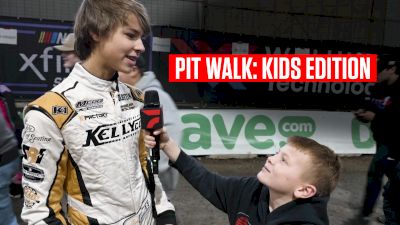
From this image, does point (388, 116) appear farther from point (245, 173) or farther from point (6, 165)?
point (6, 165)

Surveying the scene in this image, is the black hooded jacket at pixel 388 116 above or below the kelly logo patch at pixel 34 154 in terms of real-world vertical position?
below

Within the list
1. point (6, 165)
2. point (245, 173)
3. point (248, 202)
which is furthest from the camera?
point (245, 173)

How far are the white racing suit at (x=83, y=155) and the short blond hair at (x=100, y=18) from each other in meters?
0.12

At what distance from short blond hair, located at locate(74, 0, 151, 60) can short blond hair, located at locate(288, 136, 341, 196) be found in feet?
3.01

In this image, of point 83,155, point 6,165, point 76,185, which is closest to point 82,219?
point 76,185

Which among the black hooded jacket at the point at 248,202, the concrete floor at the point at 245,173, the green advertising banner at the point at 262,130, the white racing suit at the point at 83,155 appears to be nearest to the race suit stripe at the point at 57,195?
the white racing suit at the point at 83,155

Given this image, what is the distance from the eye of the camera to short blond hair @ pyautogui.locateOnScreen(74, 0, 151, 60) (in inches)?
62.1

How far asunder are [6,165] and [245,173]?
425 cm

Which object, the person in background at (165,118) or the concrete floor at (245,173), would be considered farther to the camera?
the concrete floor at (245,173)

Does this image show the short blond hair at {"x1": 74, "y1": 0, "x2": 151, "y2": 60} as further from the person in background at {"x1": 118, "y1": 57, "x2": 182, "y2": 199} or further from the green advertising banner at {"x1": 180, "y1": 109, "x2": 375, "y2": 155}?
the green advertising banner at {"x1": 180, "y1": 109, "x2": 375, "y2": 155}

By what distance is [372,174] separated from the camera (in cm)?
480

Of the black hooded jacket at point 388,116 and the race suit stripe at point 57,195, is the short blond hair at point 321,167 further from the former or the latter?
the black hooded jacket at point 388,116

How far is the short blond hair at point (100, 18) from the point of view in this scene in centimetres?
158

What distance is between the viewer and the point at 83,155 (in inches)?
61.5
